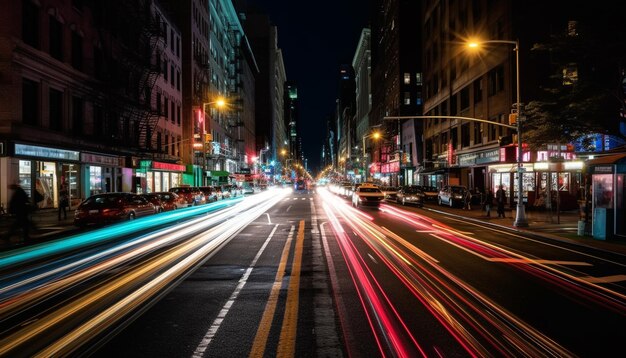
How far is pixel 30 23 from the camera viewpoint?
81.3 feet

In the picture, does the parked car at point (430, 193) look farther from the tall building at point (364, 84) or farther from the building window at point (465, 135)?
the tall building at point (364, 84)

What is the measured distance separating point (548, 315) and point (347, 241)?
885 centimetres

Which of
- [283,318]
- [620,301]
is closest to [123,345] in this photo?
[283,318]

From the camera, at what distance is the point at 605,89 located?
19031mm

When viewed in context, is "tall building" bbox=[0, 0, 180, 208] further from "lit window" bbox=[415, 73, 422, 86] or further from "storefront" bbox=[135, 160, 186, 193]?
"lit window" bbox=[415, 73, 422, 86]

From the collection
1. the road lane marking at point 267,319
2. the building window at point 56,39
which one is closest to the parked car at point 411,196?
the building window at point 56,39

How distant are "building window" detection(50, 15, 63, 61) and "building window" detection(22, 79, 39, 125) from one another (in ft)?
8.49

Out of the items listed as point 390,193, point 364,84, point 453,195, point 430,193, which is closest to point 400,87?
point 390,193

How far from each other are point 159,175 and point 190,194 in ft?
37.6

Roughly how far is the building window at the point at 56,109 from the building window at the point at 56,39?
2056 mm

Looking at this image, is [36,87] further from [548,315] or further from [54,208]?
[548,315]

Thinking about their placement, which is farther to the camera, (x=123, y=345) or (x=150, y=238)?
(x=150, y=238)

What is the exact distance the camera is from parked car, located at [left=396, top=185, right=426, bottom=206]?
37.9 meters

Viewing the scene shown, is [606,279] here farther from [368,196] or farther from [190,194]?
[190,194]
